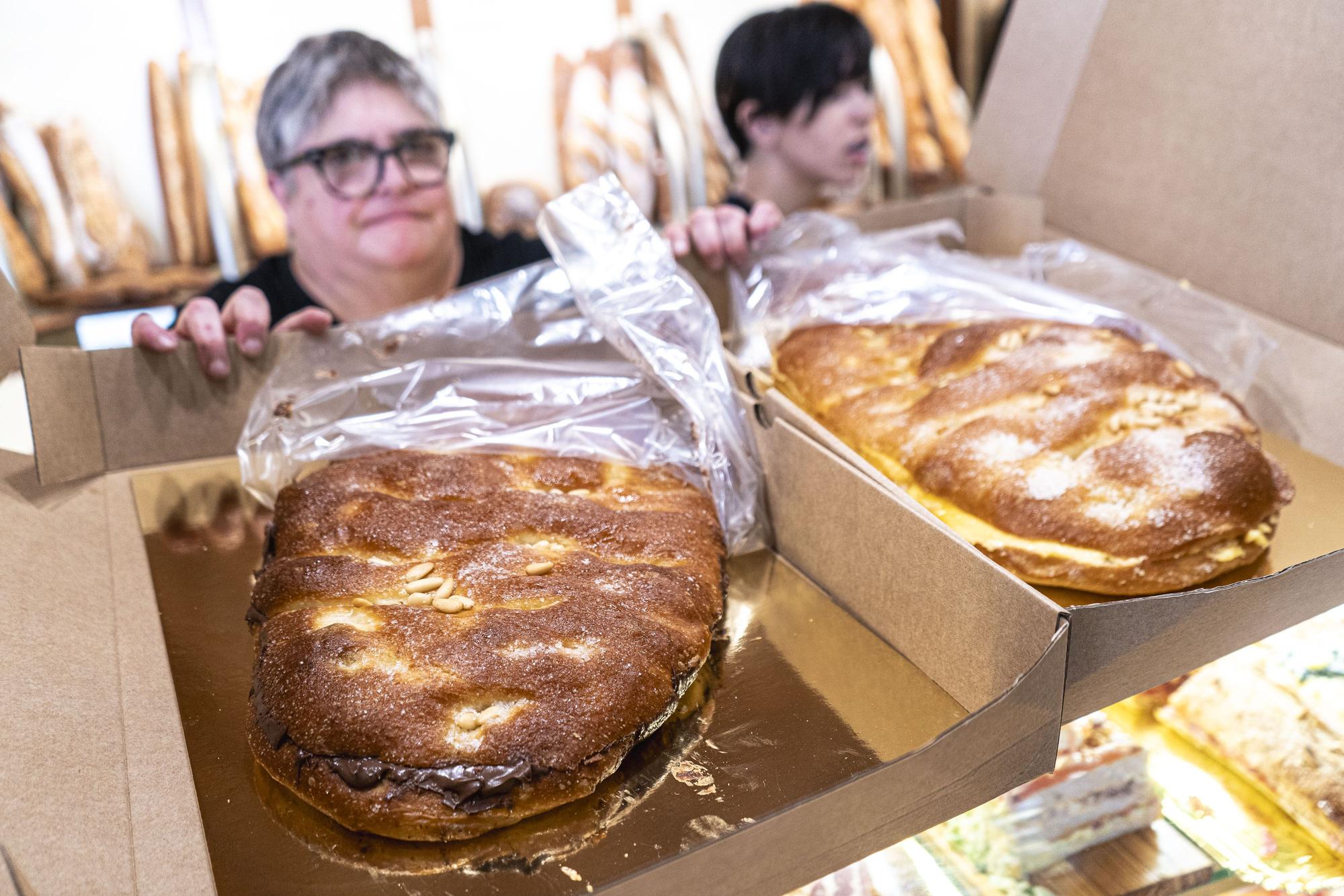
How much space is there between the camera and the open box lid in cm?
157

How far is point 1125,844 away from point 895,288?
884 millimetres

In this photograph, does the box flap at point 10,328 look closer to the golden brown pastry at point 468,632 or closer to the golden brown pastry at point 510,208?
the golden brown pastry at point 468,632

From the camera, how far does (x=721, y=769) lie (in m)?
1.00

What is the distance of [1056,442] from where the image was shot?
1.32 m

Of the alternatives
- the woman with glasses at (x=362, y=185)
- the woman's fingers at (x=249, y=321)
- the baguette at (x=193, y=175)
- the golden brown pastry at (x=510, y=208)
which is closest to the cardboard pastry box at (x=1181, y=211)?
the woman with glasses at (x=362, y=185)

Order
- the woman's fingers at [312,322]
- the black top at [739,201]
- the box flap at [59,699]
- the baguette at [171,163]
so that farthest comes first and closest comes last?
1. the black top at [739,201]
2. the baguette at [171,163]
3. the woman's fingers at [312,322]
4. the box flap at [59,699]

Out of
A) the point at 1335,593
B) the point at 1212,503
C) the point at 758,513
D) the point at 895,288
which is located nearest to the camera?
the point at 1335,593

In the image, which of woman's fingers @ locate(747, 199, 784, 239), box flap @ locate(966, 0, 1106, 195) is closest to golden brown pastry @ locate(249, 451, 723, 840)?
woman's fingers @ locate(747, 199, 784, 239)

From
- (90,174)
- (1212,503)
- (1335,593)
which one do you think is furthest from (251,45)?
(1335,593)

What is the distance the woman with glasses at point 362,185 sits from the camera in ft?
6.17

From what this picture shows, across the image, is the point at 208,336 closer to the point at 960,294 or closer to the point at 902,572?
the point at 902,572

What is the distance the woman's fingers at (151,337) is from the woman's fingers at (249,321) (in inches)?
3.2

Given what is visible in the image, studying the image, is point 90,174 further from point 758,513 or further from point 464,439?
point 758,513

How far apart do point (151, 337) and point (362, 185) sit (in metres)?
0.60
